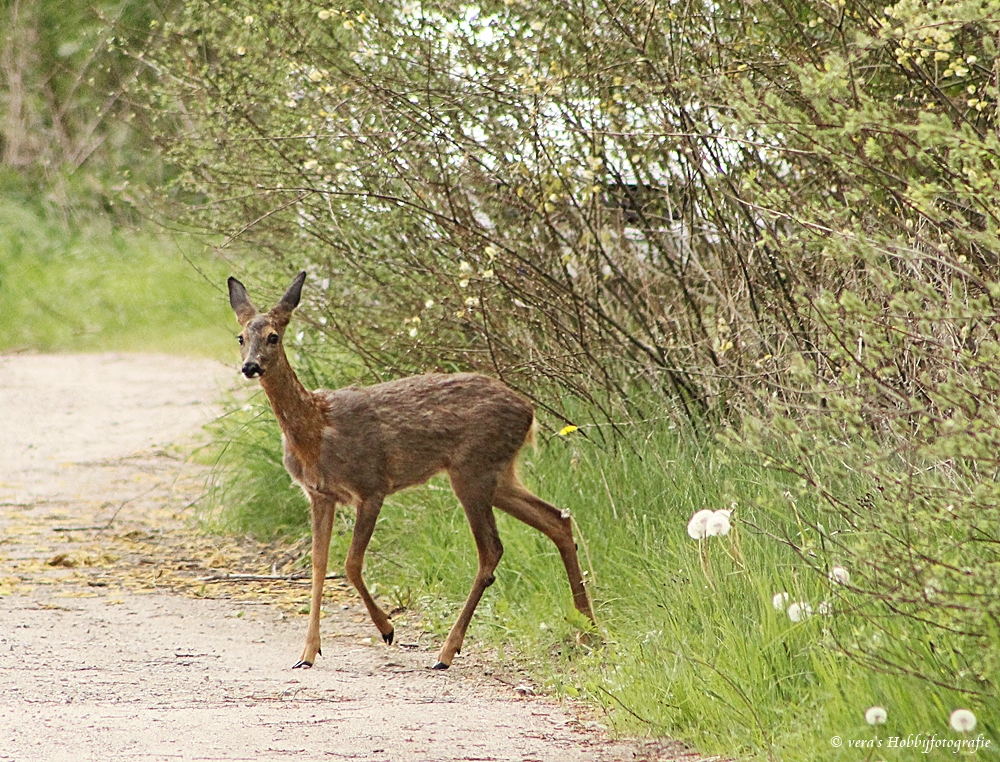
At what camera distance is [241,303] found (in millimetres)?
7426

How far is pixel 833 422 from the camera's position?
14.9 ft

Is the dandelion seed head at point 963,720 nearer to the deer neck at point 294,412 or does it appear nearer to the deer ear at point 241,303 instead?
the deer neck at point 294,412

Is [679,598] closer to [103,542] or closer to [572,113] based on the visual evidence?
[572,113]

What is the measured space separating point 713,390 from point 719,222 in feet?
3.01

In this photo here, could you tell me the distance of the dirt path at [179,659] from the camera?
17.8 ft

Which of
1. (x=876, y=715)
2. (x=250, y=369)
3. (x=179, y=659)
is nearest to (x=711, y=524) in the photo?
(x=876, y=715)

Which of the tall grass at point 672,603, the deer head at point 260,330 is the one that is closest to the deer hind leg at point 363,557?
the tall grass at point 672,603

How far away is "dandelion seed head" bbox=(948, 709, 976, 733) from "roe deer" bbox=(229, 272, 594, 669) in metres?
3.15

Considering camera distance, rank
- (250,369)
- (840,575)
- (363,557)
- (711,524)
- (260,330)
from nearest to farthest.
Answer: (840,575)
(711,524)
(250,369)
(260,330)
(363,557)

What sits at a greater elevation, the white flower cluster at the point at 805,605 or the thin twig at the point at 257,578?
the white flower cluster at the point at 805,605

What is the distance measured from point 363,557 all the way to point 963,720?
12.0ft

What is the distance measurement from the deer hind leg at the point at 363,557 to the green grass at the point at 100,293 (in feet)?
30.0

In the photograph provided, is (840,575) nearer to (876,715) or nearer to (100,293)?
(876,715)

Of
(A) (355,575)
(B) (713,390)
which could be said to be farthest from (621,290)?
(A) (355,575)
